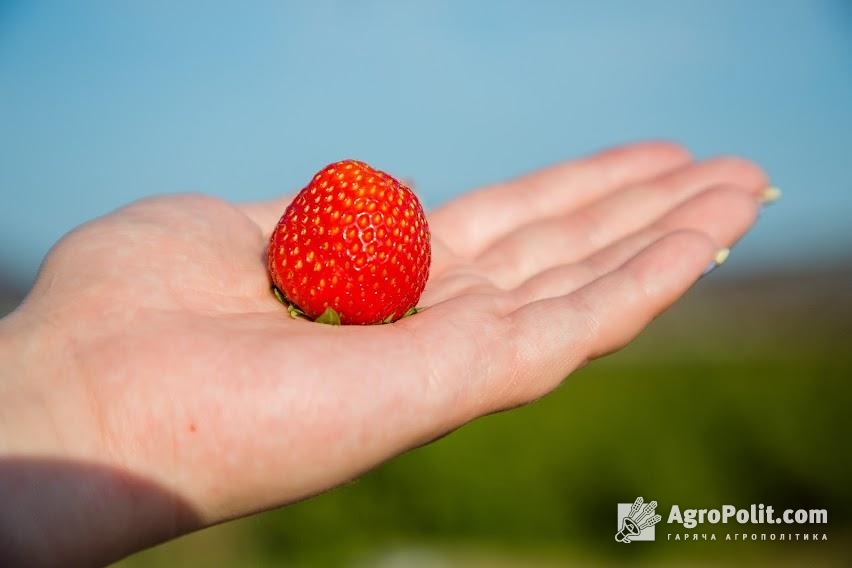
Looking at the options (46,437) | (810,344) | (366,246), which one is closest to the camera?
(46,437)

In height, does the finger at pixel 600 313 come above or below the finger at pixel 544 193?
below

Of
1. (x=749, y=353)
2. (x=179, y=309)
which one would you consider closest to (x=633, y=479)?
(x=749, y=353)

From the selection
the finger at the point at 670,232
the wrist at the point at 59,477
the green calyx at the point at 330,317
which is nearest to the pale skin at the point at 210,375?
the wrist at the point at 59,477

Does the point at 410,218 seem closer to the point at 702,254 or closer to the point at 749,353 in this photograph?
the point at 702,254

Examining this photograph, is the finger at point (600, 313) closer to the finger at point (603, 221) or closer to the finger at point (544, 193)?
the finger at point (603, 221)

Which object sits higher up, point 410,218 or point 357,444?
point 410,218

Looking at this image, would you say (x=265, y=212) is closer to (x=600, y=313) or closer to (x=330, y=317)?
(x=330, y=317)
